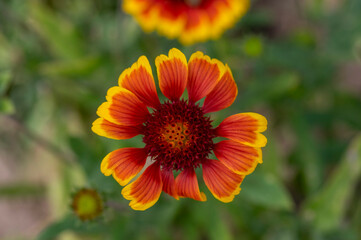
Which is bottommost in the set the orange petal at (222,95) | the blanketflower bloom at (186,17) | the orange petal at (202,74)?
the orange petal at (222,95)

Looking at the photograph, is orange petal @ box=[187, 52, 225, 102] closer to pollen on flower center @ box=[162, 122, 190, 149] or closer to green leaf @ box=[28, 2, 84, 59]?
pollen on flower center @ box=[162, 122, 190, 149]

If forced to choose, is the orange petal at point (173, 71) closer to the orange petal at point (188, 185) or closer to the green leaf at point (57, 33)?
the orange petal at point (188, 185)

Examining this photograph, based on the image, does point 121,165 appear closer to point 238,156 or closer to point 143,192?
point 143,192

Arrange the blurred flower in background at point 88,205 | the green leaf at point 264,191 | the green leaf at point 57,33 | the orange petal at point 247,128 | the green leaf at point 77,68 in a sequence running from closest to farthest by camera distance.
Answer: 1. the orange petal at point 247,128
2. the blurred flower in background at point 88,205
3. the green leaf at point 264,191
4. the green leaf at point 77,68
5. the green leaf at point 57,33

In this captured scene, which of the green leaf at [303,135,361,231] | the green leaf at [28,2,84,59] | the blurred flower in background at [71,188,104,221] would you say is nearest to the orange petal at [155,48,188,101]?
the blurred flower in background at [71,188,104,221]

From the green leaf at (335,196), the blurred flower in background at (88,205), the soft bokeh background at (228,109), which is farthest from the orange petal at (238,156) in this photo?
the green leaf at (335,196)

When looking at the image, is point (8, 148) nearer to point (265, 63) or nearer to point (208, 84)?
point (265, 63)

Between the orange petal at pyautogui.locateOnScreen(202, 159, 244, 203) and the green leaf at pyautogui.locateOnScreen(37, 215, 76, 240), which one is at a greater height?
the green leaf at pyautogui.locateOnScreen(37, 215, 76, 240)
